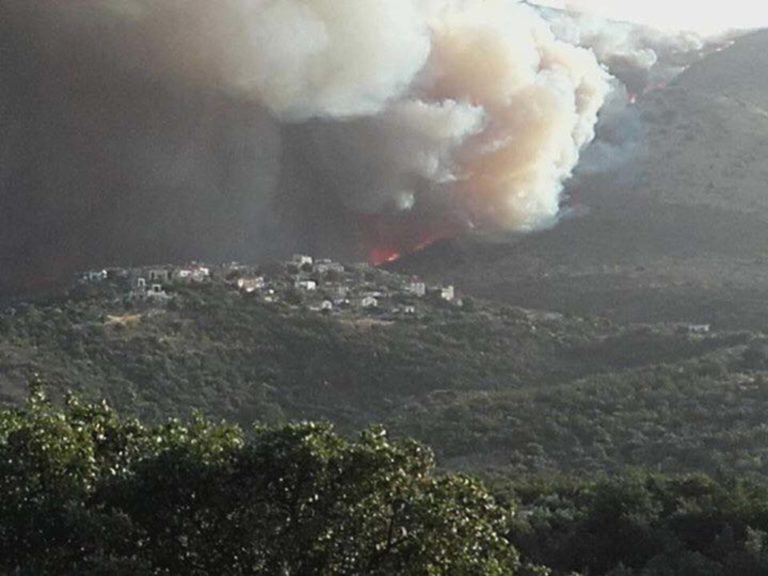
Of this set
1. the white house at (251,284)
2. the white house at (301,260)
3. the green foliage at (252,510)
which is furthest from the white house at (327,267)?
the green foliage at (252,510)

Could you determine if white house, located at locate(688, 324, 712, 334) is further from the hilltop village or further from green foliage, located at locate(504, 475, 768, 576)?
green foliage, located at locate(504, 475, 768, 576)

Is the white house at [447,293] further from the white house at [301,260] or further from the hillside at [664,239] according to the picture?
Answer: the white house at [301,260]

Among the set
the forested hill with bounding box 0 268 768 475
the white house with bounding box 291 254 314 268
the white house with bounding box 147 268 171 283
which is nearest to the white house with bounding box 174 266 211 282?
the white house with bounding box 147 268 171 283

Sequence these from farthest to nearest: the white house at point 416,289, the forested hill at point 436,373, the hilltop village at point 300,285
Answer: the white house at point 416,289
the hilltop village at point 300,285
the forested hill at point 436,373

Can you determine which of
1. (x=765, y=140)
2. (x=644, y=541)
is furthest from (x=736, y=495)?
(x=765, y=140)

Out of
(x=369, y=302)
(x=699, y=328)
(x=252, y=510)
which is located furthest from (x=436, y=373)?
(x=252, y=510)

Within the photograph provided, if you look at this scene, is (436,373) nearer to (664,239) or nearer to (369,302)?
(369,302)

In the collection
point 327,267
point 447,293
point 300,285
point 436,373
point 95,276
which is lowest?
point 436,373
